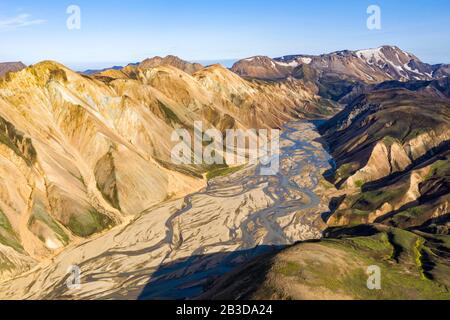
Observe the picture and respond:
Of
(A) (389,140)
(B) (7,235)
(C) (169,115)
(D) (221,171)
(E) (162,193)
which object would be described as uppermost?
(C) (169,115)

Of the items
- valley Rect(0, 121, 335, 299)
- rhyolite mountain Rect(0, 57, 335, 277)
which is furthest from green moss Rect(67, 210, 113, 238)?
valley Rect(0, 121, 335, 299)

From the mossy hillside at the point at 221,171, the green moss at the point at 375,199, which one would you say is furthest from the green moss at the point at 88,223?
the green moss at the point at 375,199

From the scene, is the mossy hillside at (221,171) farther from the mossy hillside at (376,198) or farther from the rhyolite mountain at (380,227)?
the mossy hillside at (376,198)

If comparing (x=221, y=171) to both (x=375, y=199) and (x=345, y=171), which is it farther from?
(x=375, y=199)

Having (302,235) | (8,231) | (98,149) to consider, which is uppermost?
(98,149)

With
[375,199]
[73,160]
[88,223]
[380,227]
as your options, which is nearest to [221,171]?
[73,160]
